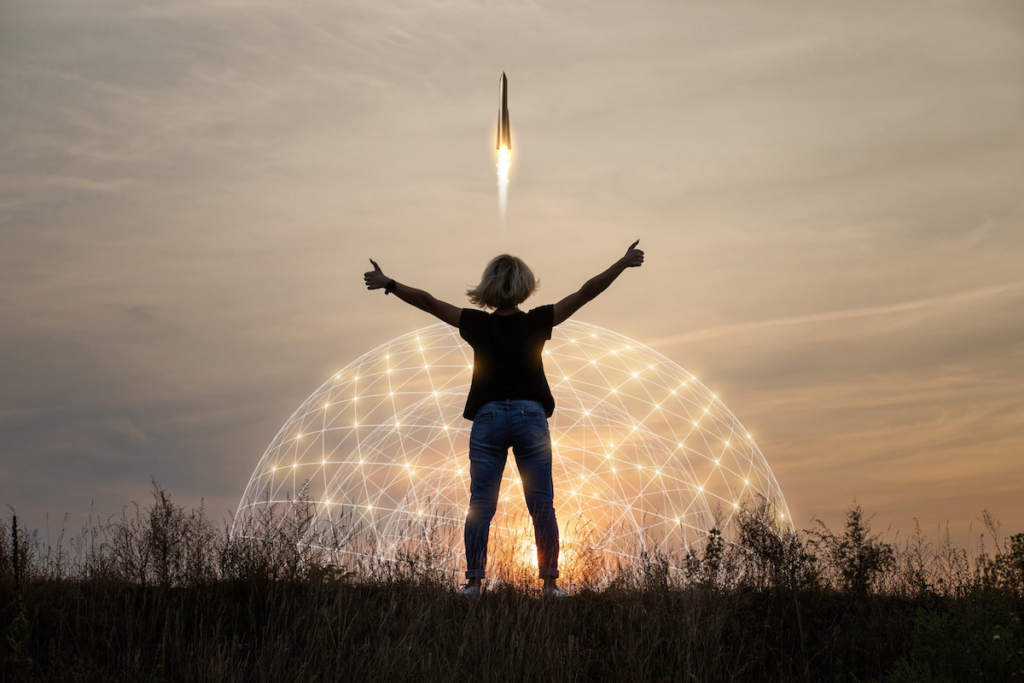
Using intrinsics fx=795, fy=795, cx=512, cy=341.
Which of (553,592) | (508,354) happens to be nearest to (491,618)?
(553,592)

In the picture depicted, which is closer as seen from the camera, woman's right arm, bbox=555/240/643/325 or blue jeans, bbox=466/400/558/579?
blue jeans, bbox=466/400/558/579

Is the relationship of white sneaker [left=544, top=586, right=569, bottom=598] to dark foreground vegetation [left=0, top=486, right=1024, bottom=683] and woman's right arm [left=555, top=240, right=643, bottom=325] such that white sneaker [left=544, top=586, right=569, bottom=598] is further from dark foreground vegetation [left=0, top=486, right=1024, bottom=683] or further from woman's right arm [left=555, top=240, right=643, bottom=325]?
woman's right arm [left=555, top=240, right=643, bottom=325]

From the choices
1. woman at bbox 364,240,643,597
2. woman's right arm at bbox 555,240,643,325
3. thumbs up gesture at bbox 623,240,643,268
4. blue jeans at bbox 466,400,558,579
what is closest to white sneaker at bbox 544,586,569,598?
woman at bbox 364,240,643,597

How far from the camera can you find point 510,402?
6.73 metres

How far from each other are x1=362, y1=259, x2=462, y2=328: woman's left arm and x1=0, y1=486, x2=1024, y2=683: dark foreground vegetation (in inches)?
93.4

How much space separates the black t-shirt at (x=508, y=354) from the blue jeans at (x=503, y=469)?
95 millimetres

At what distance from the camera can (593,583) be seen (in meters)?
7.89

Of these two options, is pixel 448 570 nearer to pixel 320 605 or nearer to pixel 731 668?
pixel 320 605

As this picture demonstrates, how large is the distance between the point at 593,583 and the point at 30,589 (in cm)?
511

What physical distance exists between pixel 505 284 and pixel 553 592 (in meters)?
2.68

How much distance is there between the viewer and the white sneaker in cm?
670

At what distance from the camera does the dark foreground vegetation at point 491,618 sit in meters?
5.54

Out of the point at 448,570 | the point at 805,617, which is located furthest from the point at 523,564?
the point at 805,617

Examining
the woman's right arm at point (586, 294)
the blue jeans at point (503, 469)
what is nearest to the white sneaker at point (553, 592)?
the blue jeans at point (503, 469)
